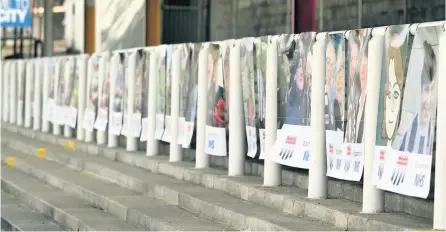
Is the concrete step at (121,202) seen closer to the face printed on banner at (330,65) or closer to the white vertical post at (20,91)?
the face printed on banner at (330,65)

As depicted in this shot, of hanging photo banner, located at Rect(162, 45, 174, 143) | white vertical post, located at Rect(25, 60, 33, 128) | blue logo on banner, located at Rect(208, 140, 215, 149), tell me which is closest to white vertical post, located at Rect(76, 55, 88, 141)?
white vertical post, located at Rect(25, 60, 33, 128)

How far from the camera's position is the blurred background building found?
14.0 metres

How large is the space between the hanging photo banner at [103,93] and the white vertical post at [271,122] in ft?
20.4

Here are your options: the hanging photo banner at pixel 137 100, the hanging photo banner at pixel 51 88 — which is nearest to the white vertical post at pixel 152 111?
the hanging photo banner at pixel 137 100

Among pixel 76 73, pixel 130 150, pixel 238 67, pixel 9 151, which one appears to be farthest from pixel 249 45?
pixel 9 151

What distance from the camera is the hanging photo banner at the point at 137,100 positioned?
14016 mm

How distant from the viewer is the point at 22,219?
11703 millimetres

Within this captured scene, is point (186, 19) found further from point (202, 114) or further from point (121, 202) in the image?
point (121, 202)

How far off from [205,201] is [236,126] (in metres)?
1.18

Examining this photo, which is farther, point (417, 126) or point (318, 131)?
point (318, 131)

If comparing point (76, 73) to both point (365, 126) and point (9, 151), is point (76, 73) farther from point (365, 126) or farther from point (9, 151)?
point (365, 126)

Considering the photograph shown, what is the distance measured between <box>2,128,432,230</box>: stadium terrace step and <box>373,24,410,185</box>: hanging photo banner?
1.25ft

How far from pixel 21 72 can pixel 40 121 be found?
189cm

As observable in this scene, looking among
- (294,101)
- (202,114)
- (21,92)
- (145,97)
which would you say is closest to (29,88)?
(21,92)
